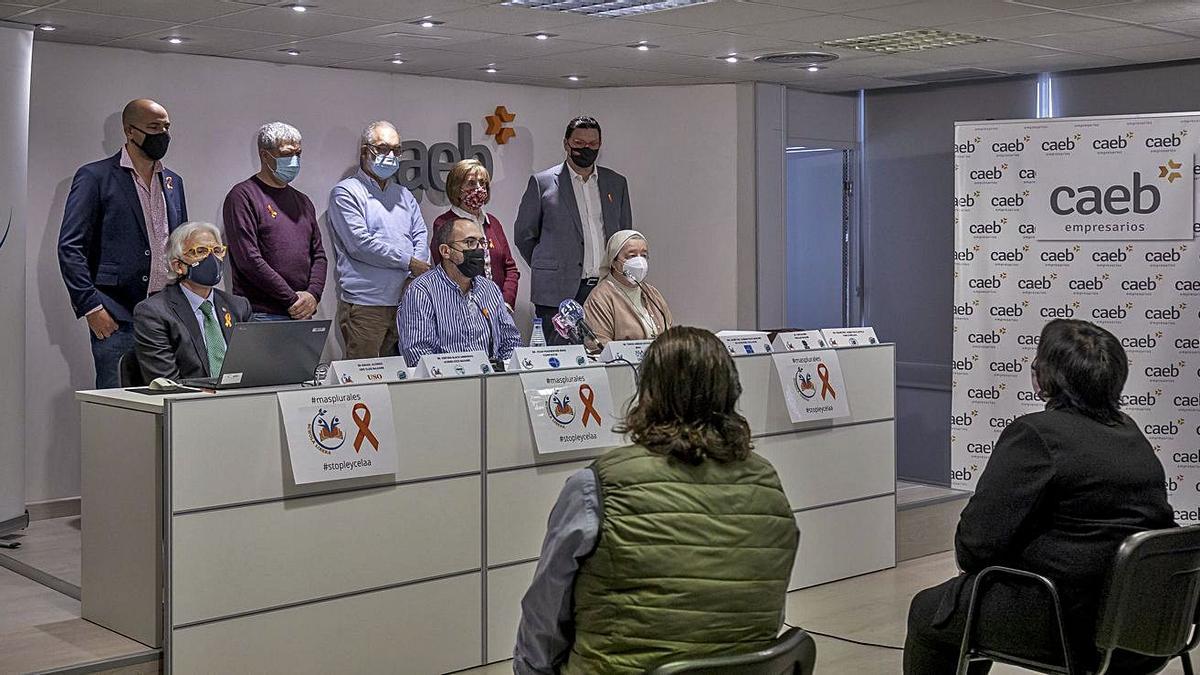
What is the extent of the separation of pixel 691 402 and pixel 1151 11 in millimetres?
4250

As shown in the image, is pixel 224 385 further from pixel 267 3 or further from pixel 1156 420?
pixel 1156 420

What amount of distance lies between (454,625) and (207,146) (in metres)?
3.64

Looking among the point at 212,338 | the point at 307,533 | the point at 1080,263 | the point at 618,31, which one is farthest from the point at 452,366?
the point at 1080,263

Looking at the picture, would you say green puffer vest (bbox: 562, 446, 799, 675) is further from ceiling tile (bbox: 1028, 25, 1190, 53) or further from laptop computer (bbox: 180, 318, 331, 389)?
ceiling tile (bbox: 1028, 25, 1190, 53)

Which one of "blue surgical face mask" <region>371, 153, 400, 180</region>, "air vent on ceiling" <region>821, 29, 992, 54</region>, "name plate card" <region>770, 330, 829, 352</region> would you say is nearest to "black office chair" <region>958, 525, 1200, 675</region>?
"name plate card" <region>770, 330, 829, 352</region>

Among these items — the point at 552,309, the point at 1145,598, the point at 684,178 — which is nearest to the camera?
the point at 1145,598

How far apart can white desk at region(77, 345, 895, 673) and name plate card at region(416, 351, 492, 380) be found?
0.04 meters

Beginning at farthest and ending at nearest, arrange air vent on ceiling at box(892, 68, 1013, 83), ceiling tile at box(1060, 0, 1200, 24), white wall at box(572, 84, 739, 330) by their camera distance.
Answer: white wall at box(572, 84, 739, 330) < air vent on ceiling at box(892, 68, 1013, 83) < ceiling tile at box(1060, 0, 1200, 24)

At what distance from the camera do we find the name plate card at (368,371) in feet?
13.8

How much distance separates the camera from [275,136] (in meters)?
6.85

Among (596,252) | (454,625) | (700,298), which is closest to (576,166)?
(596,252)

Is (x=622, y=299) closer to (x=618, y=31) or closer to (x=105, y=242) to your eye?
(x=618, y=31)

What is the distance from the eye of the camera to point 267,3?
5.44 metres

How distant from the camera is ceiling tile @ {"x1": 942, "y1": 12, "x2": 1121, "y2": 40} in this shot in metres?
5.92
